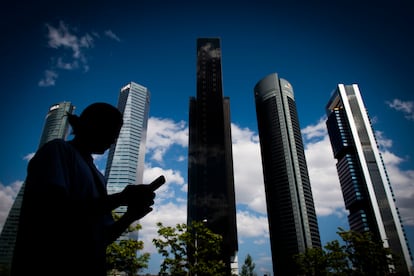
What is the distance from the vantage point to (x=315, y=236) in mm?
120125

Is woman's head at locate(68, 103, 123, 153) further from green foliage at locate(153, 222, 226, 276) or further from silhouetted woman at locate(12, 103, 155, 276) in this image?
green foliage at locate(153, 222, 226, 276)

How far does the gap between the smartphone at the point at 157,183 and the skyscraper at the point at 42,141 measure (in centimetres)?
10834

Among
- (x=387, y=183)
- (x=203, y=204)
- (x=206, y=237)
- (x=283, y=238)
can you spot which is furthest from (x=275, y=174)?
(x=206, y=237)

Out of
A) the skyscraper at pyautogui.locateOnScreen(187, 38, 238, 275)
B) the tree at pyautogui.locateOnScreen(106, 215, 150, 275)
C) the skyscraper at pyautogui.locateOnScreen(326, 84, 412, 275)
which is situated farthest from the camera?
the skyscraper at pyautogui.locateOnScreen(326, 84, 412, 275)

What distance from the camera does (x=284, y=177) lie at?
127562mm

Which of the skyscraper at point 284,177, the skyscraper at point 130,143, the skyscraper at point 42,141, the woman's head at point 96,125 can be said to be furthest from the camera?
the skyscraper at point 284,177

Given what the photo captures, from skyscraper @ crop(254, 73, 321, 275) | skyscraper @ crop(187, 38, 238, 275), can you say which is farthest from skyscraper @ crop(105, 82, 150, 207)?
skyscraper @ crop(254, 73, 321, 275)

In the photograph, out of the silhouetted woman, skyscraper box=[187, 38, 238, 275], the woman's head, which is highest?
skyscraper box=[187, 38, 238, 275]

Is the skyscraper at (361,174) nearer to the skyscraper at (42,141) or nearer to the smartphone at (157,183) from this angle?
the smartphone at (157,183)

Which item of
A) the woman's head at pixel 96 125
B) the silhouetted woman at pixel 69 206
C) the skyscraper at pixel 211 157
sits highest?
the skyscraper at pixel 211 157

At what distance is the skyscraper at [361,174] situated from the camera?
103m

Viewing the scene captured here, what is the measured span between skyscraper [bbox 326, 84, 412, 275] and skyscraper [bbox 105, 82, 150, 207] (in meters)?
110

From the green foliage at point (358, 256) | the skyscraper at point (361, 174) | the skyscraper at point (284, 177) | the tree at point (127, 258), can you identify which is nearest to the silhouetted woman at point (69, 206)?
the tree at point (127, 258)

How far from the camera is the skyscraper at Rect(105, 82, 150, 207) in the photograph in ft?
383
